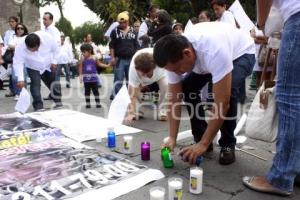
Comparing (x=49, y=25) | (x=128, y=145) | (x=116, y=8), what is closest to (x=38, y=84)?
(x=49, y=25)

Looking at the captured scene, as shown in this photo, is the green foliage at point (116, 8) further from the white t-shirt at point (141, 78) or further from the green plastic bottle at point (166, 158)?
the green plastic bottle at point (166, 158)

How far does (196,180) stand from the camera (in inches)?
92.1

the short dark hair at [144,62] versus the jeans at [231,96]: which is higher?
the short dark hair at [144,62]

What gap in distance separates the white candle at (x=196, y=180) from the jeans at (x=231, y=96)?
606mm

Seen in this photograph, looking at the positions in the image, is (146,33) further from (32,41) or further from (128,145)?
(128,145)

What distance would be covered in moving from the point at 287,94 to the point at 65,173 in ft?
5.38

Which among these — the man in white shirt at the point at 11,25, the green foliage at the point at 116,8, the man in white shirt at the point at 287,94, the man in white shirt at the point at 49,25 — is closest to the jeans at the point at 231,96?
the man in white shirt at the point at 287,94

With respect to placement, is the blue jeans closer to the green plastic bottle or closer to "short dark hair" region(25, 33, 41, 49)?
the green plastic bottle

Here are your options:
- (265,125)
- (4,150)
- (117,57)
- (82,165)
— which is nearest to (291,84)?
(265,125)

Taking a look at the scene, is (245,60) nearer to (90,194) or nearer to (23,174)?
(90,194)

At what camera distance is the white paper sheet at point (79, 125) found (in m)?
3.83

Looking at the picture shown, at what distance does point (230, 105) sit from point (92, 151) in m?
1.28

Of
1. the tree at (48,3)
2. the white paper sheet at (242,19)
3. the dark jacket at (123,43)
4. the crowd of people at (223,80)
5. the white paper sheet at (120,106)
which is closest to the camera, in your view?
the crowd of people at (223,80)

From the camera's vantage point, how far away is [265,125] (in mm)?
2348
